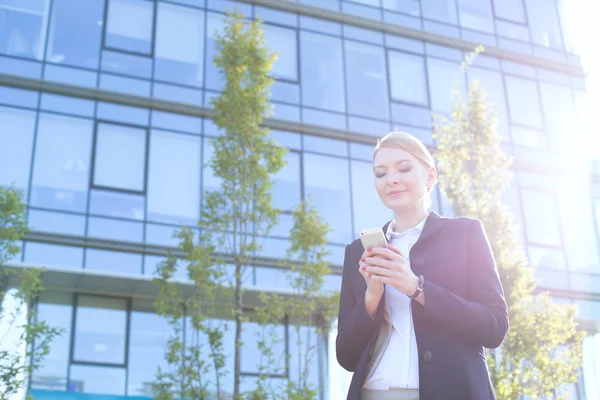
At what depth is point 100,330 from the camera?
53.5 feet

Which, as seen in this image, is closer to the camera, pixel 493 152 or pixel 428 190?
pixel 428 190

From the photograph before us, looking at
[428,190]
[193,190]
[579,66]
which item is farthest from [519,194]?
[428,190]

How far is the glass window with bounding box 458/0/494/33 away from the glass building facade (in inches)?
1.6

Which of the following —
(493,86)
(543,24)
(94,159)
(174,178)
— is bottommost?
(174,178)

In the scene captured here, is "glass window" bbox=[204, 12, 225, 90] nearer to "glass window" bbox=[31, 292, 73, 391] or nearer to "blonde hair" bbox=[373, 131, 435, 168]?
"glass window" bbox=[31, 292, 73, 391]

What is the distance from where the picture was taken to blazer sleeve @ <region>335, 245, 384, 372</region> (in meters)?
2.63

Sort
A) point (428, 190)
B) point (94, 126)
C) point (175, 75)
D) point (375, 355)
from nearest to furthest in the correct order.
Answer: point (375, 355)
point (428, 190)
point (94, 126)
point (175, 75)

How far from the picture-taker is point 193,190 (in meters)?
17.7

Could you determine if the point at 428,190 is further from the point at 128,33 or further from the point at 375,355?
the point at 128,33

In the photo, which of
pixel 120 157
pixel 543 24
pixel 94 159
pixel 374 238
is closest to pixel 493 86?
pixel 543 24

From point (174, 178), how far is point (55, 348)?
4.36 meters

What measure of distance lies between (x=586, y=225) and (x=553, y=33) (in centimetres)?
603

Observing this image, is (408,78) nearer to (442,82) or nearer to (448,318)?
(442,82)

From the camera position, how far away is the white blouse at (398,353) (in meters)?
2.51
